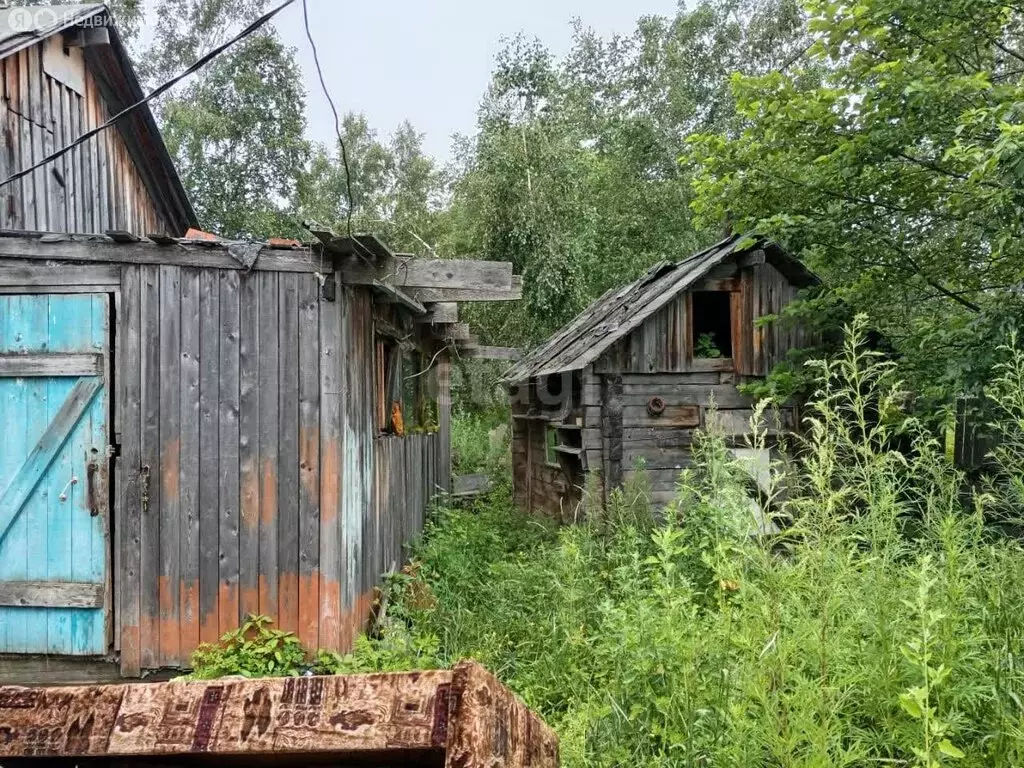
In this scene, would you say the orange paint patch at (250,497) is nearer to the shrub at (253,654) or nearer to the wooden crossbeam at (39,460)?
the shrub at (253,654)

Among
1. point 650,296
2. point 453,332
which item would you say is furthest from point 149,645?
point 650,296

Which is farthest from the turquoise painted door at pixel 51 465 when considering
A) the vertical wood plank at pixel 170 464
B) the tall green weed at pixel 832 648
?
the tall green weed at pixel 832 648

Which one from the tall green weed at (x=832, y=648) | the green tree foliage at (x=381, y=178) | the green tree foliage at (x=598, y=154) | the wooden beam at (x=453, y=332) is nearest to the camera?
the tall green weed at (x=832, y=648)

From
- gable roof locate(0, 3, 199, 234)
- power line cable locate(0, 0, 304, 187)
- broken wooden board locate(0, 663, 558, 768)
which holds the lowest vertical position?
broken wooden board locate(0, 663, 558, 768)

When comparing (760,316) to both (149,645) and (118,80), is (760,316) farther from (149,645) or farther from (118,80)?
(118,80)

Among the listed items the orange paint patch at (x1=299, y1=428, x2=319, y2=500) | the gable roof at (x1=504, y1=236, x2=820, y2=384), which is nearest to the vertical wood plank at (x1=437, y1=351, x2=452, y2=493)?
the gable roof at (x1=504, y1=236, x2=820, y2=384)

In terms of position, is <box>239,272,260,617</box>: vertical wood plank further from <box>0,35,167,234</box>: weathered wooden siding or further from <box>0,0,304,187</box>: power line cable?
<box>0,35,167,234</box>: weathered wooden siding

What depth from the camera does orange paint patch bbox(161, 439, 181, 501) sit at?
520cm

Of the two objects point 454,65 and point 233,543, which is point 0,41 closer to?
point 233,543

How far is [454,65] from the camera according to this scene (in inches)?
1804

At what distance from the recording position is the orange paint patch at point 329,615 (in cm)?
516

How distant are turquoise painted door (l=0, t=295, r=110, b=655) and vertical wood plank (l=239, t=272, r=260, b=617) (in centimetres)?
101

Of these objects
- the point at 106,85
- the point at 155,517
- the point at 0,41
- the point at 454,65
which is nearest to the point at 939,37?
the point at 155,517

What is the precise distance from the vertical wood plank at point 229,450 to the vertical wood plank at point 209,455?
34mm
